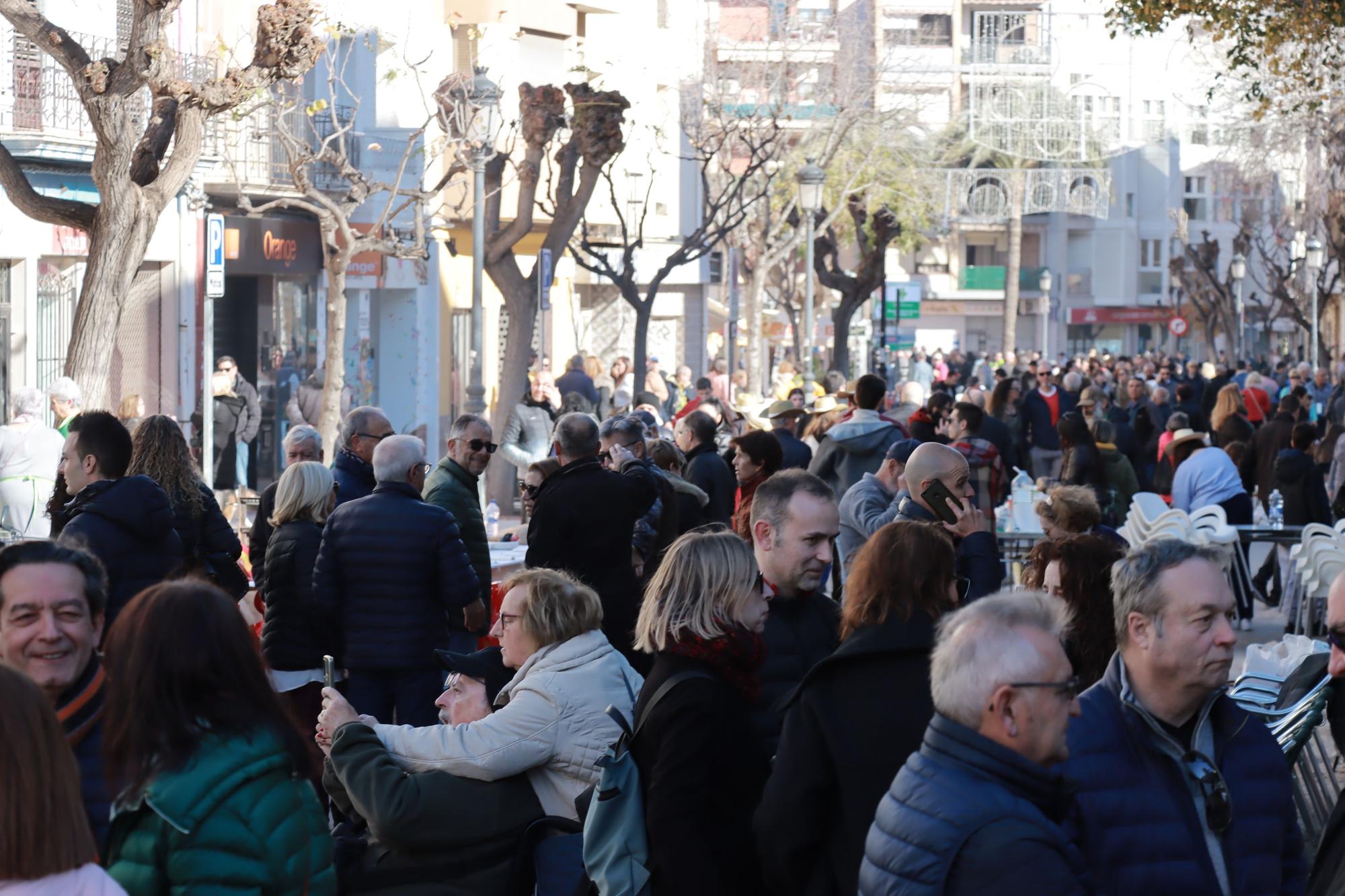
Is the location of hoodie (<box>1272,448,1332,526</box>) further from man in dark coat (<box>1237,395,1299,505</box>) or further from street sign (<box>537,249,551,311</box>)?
street sign (<box>537,249,551,311</box>)

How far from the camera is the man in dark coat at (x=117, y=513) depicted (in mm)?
7477

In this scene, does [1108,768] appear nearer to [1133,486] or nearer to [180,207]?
[1133,486]

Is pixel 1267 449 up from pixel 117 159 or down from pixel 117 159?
down

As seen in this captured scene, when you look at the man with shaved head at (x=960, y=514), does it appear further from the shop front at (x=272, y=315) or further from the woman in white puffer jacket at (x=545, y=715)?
the shop front at (x=272, y=315)

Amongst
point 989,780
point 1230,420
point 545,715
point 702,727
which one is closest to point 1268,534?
point 1230,420

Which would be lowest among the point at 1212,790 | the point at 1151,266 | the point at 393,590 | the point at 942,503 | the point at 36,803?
the point at 393,590

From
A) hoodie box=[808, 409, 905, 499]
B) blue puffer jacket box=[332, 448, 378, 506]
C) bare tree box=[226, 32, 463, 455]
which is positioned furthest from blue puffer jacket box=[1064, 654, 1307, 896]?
bare tree box=[226, 32, 463, 455]

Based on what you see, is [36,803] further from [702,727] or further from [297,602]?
[297,602]

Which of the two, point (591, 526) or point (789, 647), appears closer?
point (789, 647)

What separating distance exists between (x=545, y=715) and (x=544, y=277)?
56.9 feet

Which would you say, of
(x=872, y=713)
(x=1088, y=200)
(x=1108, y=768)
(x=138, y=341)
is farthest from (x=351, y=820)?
(x=1088, y=200)

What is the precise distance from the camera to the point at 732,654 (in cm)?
480

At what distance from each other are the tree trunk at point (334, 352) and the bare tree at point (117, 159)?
23.2 feet

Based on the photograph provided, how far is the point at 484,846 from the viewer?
5.31 meters
